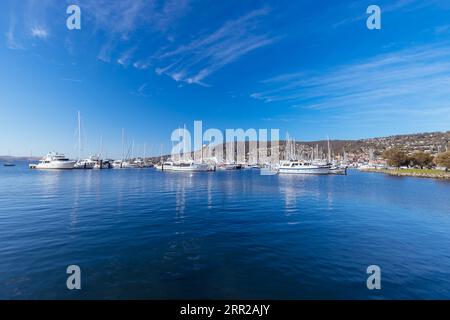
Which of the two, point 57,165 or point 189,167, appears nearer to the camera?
point 57,165

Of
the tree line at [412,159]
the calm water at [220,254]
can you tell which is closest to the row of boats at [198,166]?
the tree line at [412,159]

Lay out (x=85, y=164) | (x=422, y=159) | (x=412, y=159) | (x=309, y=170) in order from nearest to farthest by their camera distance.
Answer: (x=309, y=170)
(x=422, y=159)
(x=412, y=159)
(x=85, y=164)

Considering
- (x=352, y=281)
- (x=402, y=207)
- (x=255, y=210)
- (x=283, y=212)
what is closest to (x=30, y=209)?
(x=255, y=210)

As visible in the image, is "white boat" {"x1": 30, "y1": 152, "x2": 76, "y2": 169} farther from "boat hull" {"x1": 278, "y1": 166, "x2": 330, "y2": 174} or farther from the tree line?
the tree line

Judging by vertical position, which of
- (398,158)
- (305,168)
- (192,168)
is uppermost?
(398,158)

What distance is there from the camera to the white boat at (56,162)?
117875 mm

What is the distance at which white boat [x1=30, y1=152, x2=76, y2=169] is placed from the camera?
387 ft

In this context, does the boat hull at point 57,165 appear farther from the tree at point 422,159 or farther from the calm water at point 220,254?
the tree at point 422,159

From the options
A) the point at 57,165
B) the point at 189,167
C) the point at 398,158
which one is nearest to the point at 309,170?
the point at 398,158

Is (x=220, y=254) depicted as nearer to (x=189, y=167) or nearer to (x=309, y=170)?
(x=309, y=170)

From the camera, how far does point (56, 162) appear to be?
117812 mm

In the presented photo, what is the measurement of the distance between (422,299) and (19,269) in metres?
17.6

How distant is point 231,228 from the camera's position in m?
18.7
